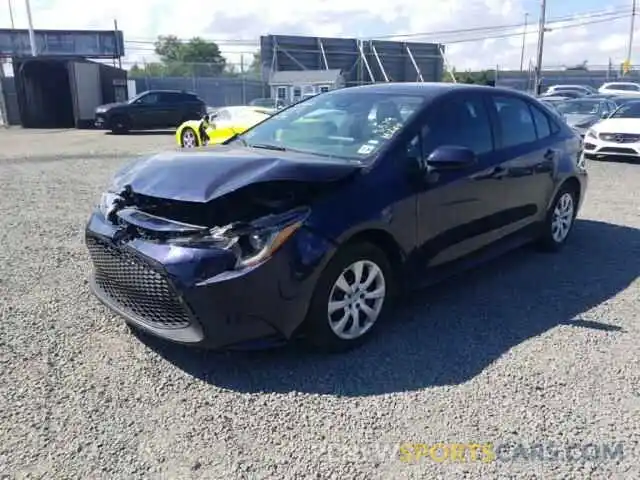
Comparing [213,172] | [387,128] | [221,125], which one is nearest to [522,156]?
[387,128]

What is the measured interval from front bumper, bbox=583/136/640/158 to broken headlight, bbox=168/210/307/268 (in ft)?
33.5

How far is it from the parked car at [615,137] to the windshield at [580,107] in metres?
2.13

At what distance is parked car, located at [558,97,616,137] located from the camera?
1408 cm

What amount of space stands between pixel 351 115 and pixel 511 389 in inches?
87.0

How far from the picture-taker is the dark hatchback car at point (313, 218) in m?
3.00

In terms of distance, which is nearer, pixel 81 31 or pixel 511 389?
pixel 511 389

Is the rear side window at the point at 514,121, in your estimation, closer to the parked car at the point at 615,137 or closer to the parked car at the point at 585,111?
the parked car at the point at 615,137

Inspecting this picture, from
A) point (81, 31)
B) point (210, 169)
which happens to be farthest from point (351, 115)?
point (81, 31)

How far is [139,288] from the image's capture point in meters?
3.19

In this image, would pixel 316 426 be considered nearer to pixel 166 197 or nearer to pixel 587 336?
pixel 166 197

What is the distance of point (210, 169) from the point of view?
3334 millimetres

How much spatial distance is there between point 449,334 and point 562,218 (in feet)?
8.47

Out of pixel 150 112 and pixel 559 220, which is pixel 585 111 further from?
pixel 150 112

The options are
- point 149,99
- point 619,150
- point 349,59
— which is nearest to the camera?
point 619,150
